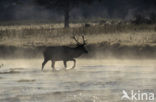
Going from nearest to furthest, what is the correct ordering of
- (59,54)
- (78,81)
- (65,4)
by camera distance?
(78,81) < (59,54) < (65,4)

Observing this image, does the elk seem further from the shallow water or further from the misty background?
the misty background

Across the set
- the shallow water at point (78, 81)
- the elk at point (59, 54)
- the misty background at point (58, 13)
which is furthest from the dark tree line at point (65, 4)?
the misty background at point (58, 13)

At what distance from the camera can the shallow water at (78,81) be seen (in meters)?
17.5

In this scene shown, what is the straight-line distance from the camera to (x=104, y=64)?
27.8 m

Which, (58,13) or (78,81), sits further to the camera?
(58,13)

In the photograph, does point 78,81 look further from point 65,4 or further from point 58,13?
point 58,13

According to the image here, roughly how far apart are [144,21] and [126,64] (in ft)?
53.0

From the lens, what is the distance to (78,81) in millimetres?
21219

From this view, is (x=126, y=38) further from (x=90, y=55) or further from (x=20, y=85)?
(x=20, y=85)

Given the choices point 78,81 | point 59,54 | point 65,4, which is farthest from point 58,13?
point 78,81

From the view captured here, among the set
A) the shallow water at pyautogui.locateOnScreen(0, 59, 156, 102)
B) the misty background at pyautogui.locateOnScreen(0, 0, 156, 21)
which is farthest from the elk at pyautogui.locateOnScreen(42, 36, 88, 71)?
the misty background at pyautogui.locateOnScreen(0, 0, 156, 21)

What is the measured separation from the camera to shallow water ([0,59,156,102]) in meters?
17.5

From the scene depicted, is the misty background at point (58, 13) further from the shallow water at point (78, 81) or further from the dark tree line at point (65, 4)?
the shallow water at point (78, 81)

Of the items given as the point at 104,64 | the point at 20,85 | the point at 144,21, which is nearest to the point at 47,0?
the point at 144,21
